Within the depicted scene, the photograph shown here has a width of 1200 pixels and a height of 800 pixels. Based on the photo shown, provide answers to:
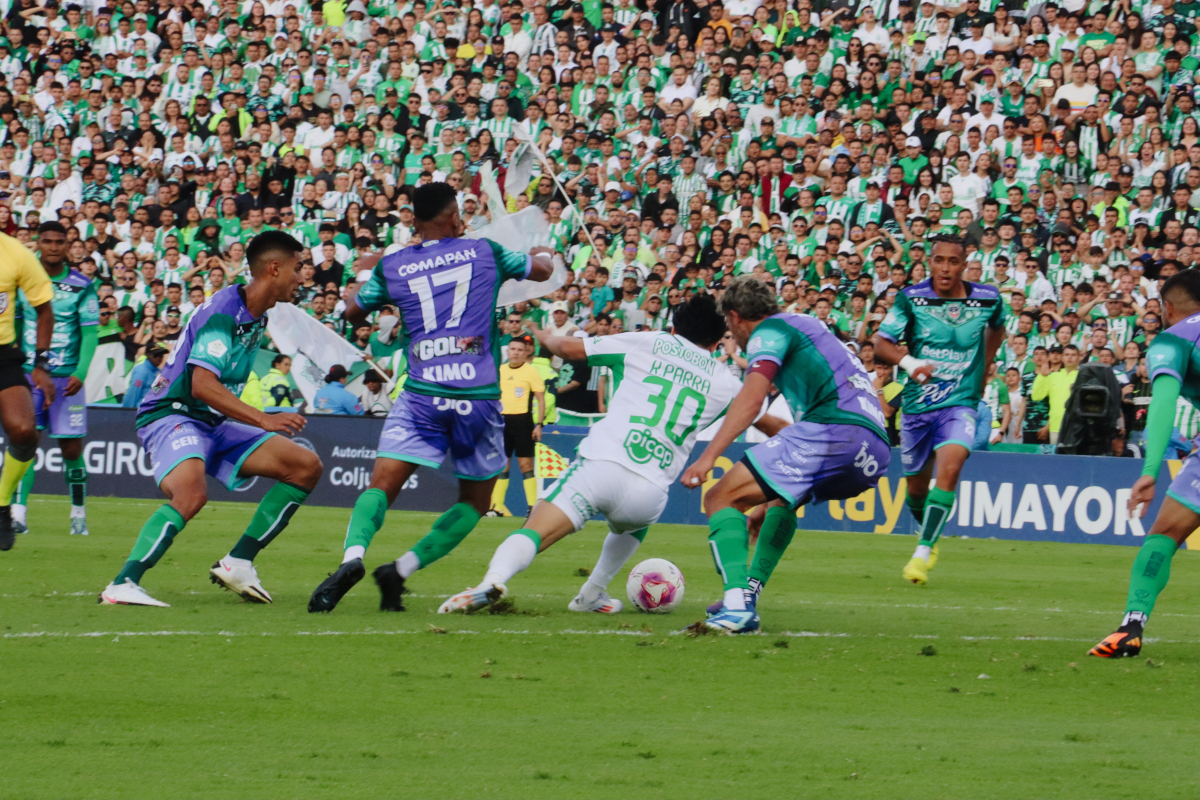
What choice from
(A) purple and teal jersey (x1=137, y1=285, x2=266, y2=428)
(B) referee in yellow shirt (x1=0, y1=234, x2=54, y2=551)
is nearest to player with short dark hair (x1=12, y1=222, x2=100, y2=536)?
(B) referee in yellow shirt (x1=0, y1=234, x2=54, y2=551)

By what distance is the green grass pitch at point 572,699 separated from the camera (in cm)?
484

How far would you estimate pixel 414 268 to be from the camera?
8.47 meters

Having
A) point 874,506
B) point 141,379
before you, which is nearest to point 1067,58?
point 874,506

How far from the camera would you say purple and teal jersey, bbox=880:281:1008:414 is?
37.7ft

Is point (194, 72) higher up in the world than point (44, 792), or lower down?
higher up

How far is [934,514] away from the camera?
11.3m

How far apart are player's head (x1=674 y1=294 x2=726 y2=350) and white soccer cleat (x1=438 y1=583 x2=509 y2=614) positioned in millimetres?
1673

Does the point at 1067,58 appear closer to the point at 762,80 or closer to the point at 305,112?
the point at 762,80

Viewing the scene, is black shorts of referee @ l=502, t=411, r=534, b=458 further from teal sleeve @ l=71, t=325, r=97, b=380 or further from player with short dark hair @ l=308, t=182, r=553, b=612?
player with short dark hair @ l=308, t=182, r=553, b=612

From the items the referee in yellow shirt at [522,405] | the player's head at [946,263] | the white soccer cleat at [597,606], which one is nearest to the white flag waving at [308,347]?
the referee in yellow shirt at [522,405]

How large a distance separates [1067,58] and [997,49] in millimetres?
1051

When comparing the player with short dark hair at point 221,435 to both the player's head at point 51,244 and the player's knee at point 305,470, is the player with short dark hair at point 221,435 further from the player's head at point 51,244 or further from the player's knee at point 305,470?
the player's head at point 51,244

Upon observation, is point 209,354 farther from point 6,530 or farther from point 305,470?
point 6,530

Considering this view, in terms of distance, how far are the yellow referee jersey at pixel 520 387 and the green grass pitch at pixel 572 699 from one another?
8.60 m
